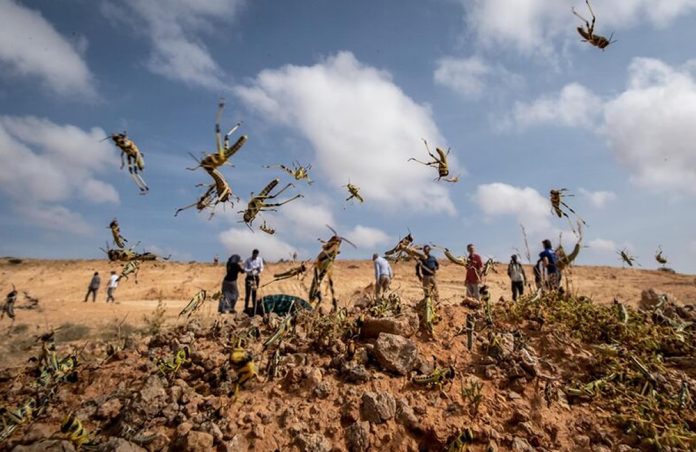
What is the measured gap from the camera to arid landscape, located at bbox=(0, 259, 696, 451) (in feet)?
10.1

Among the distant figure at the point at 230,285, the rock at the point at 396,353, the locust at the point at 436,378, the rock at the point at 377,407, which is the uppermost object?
the distant figure at the point at 230,285

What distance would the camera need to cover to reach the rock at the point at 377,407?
10.5 ft

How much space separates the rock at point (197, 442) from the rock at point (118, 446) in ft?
1.06

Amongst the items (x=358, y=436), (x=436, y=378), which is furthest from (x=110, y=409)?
(x=436, y=378)

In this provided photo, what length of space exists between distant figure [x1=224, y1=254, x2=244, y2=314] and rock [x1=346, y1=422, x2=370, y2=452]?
634cm

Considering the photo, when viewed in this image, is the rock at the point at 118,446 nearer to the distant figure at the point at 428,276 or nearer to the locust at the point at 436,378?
the locust at the point at 436,378

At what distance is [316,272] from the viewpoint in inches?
113

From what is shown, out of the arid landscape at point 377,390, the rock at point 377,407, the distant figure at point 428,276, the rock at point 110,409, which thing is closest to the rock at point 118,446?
the arid landscape at point 377,390

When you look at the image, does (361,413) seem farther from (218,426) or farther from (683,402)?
(683,402)

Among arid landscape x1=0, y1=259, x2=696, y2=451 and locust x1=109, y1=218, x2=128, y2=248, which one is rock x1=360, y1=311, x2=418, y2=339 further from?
locust x1=109, y1=218, x2=128, y2=248

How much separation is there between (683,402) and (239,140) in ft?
13.3

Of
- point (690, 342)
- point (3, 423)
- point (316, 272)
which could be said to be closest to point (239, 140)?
point (316, 272)

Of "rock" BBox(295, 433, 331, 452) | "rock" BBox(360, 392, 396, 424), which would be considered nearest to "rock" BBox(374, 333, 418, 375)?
"rock" BBox(360, 392, 396, 424)

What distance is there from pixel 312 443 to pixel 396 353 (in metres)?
1.13
